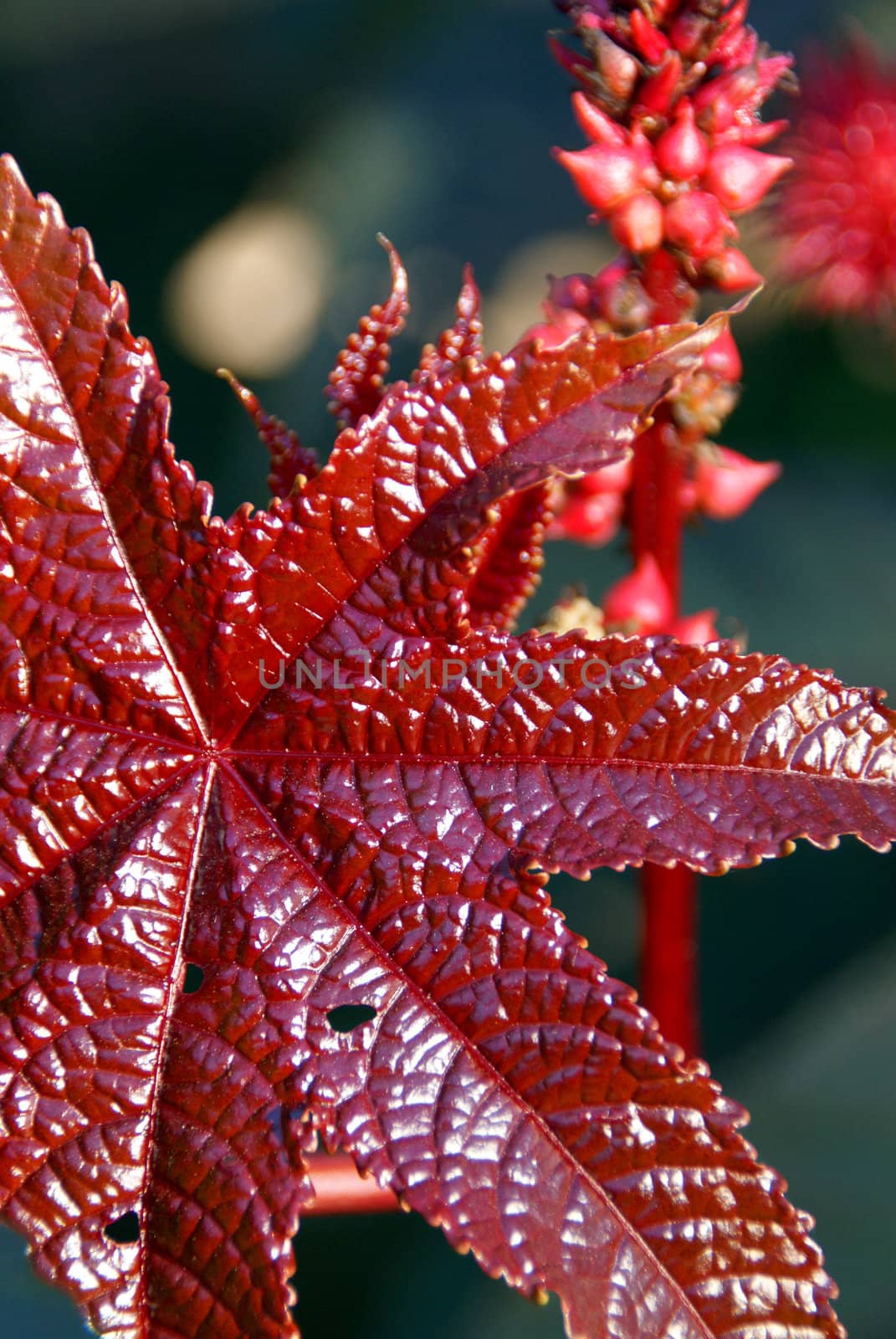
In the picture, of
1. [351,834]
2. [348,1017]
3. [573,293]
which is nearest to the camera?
[351,834]

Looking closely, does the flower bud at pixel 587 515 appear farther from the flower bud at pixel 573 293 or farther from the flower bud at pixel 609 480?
the flower bud at pixel 573 293

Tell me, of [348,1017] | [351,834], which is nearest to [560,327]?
[351,834]

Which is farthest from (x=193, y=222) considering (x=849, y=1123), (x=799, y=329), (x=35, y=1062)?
(x=849, y=1123)

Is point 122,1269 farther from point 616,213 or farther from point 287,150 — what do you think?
point 287,150

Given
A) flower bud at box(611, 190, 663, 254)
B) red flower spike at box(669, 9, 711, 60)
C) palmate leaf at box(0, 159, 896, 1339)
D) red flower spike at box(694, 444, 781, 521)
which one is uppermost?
red flower spike at box(669, 9, 711, 60)

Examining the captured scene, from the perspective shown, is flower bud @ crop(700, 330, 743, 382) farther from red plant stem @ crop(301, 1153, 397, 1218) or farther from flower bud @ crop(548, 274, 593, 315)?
red plant stem @ crop(301, 1153, 397, 1218)

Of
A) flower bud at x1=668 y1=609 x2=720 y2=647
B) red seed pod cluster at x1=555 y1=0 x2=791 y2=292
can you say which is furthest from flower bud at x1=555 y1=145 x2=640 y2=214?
flower bud at x1=668 y1=609 x2=720 y2=647

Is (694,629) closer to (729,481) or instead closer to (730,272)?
(729,481)
